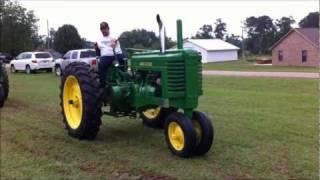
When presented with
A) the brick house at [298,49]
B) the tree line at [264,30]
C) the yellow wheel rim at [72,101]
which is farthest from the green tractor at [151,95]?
the tree line at [264,30]

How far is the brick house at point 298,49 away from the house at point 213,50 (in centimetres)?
1884

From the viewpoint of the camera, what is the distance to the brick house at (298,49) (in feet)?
179

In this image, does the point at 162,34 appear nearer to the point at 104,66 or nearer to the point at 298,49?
the point at 104,66

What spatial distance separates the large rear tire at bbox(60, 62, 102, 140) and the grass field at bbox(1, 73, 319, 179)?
0.22m

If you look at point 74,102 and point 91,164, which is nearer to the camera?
point 91,164

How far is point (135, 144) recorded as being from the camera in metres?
8.46

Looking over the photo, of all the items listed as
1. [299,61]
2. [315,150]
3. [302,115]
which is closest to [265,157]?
[315,150]

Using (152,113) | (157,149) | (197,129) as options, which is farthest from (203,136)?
(152,113)

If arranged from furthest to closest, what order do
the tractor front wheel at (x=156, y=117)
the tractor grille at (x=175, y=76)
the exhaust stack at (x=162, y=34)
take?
the tractor front wheel at (x=156, y=117) → the exhaust stack at (x=162, y=34) → the tractor grille at (x=175, y=76)

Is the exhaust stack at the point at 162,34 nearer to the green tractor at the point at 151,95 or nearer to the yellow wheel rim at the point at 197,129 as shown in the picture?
the green tractor at the point at 151,95

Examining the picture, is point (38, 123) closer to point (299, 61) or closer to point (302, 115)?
point (302, 115)

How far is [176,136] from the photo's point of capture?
7641mm

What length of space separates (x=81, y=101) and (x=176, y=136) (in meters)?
2.07

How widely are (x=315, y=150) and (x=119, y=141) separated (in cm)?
316
